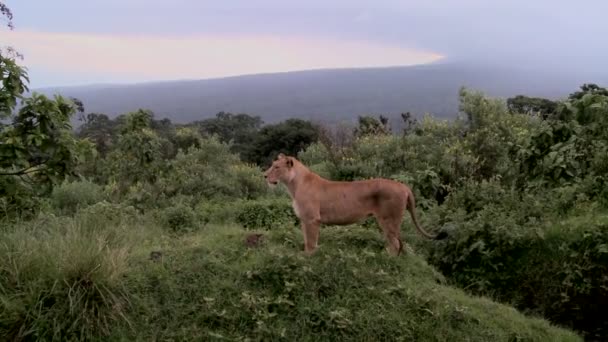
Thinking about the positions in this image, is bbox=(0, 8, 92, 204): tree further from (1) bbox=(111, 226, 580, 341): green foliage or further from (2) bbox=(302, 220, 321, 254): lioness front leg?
(2) bbox=(302, 220, 321, 254): lioness front leg

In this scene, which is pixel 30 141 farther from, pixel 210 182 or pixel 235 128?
pixel 235 128

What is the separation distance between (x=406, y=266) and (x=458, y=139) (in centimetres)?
963

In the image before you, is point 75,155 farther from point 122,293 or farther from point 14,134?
point 122,293

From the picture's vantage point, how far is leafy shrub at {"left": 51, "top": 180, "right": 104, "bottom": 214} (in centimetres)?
1398

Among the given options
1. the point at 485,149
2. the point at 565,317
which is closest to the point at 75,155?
the point at 565,317

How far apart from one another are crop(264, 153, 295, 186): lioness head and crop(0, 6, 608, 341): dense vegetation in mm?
887

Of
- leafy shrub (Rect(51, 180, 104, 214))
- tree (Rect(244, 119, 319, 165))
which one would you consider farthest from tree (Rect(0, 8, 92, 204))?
tree (Rect(244, 119, 319, 165))

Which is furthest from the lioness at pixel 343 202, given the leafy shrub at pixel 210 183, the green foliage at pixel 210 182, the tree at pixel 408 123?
the tree at pixel 408 123

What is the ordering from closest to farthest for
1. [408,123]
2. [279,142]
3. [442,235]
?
[442,235], [408,123], [279,142]

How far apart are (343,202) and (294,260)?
3.77 feet

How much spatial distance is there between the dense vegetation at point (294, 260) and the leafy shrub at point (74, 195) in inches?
102

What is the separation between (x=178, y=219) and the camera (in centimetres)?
1010

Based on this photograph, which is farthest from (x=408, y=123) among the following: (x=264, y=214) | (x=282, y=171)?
(x=282, y=171)

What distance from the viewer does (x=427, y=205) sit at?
11.1 meters
